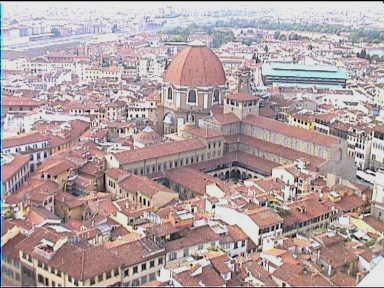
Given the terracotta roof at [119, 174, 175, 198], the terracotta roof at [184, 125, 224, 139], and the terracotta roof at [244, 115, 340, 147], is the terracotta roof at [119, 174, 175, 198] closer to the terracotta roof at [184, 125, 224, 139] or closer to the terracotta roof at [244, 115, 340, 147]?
the terracotta roof at [184, 125, 224, 139]

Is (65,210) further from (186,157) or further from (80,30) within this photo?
(80,30)

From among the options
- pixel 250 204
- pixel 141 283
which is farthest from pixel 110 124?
pixel 141 283

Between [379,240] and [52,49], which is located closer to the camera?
[379,240]

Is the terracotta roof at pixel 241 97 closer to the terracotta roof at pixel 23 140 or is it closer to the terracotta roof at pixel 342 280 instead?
the terracotta roof at pixel 23 140

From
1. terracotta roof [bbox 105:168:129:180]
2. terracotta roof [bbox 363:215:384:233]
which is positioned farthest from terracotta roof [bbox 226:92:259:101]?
terracotta roof [bbox 363:215:384:233]

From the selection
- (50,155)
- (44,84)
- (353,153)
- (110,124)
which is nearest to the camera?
(50,155)

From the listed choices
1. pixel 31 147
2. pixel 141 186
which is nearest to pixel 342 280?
pixel 141 186
